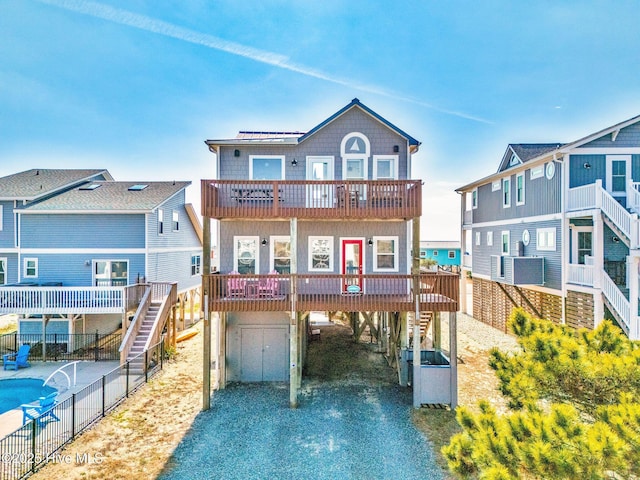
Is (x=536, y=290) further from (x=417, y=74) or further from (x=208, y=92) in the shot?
(x=208, y=92)

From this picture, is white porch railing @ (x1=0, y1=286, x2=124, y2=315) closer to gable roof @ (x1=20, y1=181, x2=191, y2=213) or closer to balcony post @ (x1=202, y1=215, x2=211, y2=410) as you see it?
gable roof @ (x1=20, y1=181, x2=191, y2=213)

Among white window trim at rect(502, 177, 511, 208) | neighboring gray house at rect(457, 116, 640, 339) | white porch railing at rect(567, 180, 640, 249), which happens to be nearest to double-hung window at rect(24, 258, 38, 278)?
neighboring gray house at rect(457, 116, 640, 339)

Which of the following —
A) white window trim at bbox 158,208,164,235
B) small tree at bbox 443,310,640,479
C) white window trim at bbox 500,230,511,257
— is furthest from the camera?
white window trim at bbox 500,230,511,257

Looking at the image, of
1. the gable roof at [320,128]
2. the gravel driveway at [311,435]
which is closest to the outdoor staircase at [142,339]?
the gravel driveway at [311,435]

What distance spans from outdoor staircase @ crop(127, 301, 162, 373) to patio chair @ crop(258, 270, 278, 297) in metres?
5.95

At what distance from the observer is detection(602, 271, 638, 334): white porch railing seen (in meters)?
11.6

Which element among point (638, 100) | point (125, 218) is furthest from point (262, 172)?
point (638, 100)

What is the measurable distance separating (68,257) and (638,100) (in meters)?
30.5

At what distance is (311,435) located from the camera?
8.59m

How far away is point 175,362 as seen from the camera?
14.3 meters

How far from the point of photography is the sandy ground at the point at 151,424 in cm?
719

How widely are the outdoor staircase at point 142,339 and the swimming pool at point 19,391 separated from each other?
8.59 feet

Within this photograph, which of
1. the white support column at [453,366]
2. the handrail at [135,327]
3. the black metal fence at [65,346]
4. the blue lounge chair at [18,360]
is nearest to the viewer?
the white support column at [453,366]

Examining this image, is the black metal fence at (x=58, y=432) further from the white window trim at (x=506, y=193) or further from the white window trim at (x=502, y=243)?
the white window trim at (x=506, y=193)
